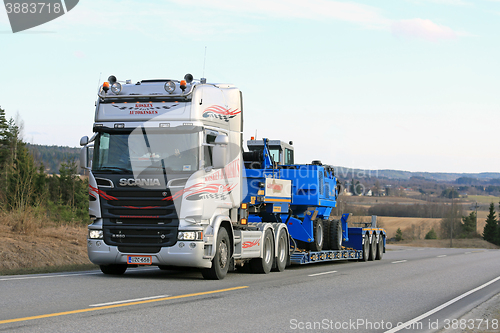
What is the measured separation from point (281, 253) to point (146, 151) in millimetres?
6750

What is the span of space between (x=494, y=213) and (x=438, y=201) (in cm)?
6014

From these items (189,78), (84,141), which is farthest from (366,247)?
(84,141)

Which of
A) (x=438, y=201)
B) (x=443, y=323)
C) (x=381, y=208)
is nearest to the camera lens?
(x=443, y=323)

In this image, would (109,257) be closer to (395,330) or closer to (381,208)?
(395,330)

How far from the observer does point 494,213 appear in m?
Result: 116

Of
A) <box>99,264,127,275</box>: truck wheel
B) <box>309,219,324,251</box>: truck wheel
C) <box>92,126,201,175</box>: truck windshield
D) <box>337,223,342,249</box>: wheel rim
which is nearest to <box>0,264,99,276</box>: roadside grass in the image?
<box>99,264,127,275</box>: truck wheel

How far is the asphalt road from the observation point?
293 inches

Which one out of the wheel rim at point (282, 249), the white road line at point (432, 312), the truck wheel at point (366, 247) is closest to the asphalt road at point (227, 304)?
the white road line at point (432, 312)

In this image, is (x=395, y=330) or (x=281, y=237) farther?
(x=281, y=237)

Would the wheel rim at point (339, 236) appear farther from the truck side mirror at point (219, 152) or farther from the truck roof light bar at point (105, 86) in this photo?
the truck roof light bar at point (105, 86)

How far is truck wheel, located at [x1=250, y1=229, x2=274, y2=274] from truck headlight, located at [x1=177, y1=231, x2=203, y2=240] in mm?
3929

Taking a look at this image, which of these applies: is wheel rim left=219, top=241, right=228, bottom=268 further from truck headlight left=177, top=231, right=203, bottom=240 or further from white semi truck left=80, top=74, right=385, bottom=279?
truck headlight left=177, top=231, right=203, bottom=240

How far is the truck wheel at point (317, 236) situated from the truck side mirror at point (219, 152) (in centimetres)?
915

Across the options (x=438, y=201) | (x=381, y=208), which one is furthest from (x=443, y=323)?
(x=438, y=201)
